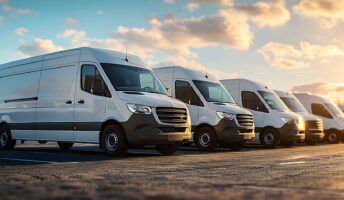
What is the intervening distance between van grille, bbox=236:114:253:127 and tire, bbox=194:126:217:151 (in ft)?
3.09

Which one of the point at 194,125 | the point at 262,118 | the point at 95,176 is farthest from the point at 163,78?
the point at 95,176

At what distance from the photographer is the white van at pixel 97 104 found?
11.8 meters

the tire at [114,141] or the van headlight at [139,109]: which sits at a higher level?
the van headlight at [139,109]

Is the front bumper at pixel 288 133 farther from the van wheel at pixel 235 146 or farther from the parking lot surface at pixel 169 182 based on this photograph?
the parking lot surface at pixel 169 182

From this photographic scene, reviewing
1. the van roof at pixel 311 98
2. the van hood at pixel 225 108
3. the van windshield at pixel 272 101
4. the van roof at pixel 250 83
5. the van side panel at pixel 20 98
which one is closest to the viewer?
the van side panel at pixel 20 98

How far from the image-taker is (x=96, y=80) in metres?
12.6

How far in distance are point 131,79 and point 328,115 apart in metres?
15.2

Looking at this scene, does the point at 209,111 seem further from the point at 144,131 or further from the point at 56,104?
the point at 56,104

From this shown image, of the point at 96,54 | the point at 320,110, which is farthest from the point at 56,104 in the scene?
the point at 320,110

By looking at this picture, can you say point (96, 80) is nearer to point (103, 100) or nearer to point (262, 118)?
point (103, 100)

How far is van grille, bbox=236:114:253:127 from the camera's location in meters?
15.6

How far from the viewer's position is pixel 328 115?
25.0m

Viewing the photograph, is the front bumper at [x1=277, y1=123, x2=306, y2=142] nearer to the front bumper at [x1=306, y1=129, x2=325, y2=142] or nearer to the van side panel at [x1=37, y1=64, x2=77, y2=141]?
the front bumper at [x1=306, y1=129, x2=325, y2=142]

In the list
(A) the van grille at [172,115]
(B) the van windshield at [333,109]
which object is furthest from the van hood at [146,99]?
(B) the van windshield at [333,109]
